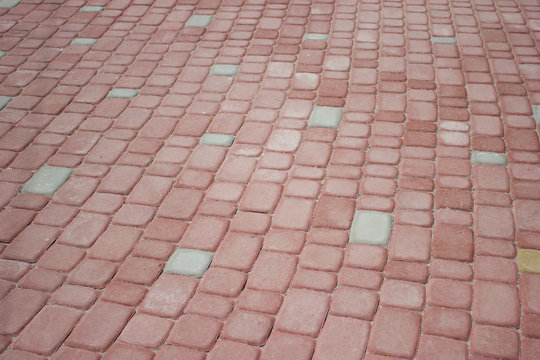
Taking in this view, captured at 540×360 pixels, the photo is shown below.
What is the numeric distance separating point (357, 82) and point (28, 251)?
127 inches

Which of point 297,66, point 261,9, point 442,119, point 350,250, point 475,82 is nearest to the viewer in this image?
point 350,250

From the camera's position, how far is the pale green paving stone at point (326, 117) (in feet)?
13.5

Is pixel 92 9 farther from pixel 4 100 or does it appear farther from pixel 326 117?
pixel 326 117

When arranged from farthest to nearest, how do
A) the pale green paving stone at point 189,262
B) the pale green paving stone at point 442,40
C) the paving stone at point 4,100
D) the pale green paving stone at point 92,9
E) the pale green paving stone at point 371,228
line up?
the pale green paving stone at point 92,9, the pale green paving stone at point 442,40, the paving stone at point 4,100, the pale green paving stone at point 371,228, the pale green paving stone at point 189,262

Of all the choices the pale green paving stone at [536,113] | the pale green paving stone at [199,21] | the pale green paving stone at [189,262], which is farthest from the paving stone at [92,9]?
the pale green paving stone at [536,113]

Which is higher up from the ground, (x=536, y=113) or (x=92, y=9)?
(x=92, y=9)

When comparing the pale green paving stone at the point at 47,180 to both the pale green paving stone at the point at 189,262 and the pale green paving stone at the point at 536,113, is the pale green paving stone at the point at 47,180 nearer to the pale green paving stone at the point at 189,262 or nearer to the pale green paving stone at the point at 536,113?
the pale green paving stone at the point at 189,262

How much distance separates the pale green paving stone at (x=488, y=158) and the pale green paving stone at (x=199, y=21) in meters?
3.53

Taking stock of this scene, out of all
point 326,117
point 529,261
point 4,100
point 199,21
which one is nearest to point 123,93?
point 4,100

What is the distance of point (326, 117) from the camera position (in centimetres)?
420

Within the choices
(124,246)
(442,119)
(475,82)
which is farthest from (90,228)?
(475,82)

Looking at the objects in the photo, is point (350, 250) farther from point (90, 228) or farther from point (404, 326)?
point (90, 228)

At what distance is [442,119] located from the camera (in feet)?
13.4

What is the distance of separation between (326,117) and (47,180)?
7.91ft
